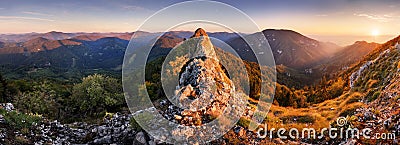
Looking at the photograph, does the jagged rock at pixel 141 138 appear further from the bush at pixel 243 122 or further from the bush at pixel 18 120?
the bush at pixel 18 120

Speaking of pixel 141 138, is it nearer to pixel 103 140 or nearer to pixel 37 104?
pixel 103 140

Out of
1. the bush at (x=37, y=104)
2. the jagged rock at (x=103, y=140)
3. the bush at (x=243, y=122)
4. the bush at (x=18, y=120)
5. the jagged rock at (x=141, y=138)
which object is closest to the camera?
the jagged rock at (x=141, y=138)

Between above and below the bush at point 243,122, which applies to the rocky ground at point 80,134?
below

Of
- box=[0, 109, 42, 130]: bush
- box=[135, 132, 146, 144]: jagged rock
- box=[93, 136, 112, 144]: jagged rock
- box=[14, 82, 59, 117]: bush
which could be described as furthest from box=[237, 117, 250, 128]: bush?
box=[14, 82, 59, 117]: bush

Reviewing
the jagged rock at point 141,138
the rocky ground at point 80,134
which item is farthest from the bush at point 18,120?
the jagged rock at point 141,138

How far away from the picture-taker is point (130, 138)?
56.9 ft

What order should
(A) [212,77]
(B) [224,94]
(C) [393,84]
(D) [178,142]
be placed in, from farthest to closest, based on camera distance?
(C) [393,84]
(A) [212,77]
(B) [224,94]
(D) [178,142]

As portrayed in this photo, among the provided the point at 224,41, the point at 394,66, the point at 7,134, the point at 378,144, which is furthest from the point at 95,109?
the point at 394,66

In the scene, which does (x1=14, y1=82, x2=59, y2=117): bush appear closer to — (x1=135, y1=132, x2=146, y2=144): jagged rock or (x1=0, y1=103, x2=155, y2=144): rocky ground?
(x1=0, y1=103, x2=155, y2=144): rocky ground

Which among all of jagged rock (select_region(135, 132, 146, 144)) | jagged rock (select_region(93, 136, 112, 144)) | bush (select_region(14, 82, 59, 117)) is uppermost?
jagged rock (select_region(135, 132, 146, 144))

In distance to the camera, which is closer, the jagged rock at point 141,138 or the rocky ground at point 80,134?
the jagged rock at point 141,138

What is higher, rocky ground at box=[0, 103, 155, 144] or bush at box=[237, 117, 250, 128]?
bush at box=[237, 117, 250, 128]

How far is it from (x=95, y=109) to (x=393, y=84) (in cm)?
3500

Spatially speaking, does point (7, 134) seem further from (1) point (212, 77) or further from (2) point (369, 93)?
(2) point (369, 93)
